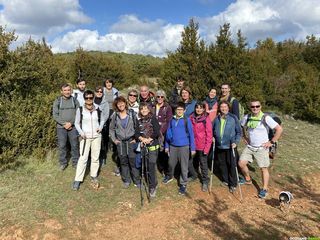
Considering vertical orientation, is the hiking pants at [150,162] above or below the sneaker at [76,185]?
above

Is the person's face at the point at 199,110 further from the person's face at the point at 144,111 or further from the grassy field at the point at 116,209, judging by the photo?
the grassy field at the point at 116,209

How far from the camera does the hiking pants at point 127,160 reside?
6.73 m

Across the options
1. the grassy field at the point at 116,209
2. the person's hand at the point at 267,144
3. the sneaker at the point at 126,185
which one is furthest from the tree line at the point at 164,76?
the person's hand at the point at 267,144

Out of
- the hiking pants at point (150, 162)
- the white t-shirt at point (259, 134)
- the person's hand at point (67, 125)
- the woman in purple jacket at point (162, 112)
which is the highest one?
the woman in purple jacket at point (162, 112)

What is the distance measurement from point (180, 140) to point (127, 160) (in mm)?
1201

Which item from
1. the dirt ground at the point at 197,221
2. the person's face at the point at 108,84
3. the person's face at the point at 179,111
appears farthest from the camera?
the person's face at the point at 108,84

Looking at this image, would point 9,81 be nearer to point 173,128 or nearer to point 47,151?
point 47,151

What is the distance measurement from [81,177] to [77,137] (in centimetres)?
104

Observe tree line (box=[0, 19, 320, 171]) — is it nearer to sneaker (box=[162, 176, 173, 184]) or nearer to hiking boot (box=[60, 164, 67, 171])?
hiking boot (box=[60, 164, 67, 171])

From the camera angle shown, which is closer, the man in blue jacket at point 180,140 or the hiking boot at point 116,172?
Result: the man in blue jacket at point 180,140

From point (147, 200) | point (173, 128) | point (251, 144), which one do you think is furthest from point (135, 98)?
point (251, 144)

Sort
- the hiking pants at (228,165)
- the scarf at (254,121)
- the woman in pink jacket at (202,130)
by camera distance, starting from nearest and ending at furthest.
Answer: the scarf at (254,121) < the woman in pink jacket at (202,130) < the hiking pants at (228,165)

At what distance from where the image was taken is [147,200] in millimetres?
6758

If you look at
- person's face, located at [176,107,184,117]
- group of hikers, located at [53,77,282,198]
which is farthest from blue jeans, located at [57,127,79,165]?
person's face, located at [176,107,184,117]
